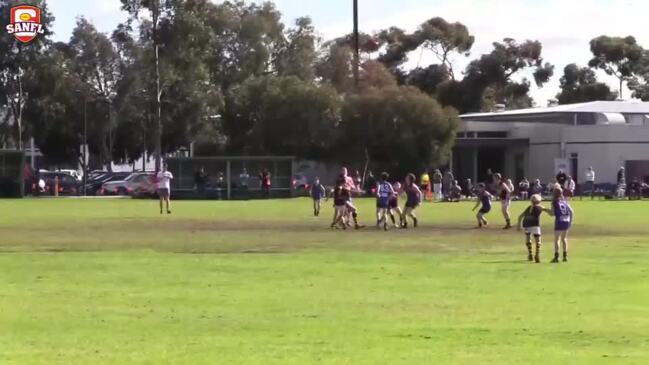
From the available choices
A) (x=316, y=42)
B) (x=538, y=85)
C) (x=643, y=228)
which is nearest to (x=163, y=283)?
(x=643, y=228)

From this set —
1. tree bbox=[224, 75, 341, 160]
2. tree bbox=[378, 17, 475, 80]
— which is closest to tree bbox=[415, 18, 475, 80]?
tree bbox=[378, 17, 475, 80]

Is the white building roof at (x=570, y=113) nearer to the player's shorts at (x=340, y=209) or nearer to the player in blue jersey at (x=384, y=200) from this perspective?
the player in blue jersey at (x=384, y=200)

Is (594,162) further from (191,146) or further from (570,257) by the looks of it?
(570,257)

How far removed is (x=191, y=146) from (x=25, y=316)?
71829 millimetres

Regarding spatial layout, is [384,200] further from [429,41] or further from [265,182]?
[429,41]

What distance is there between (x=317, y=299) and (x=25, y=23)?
217 feet

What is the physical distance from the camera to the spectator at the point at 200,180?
2472 inches

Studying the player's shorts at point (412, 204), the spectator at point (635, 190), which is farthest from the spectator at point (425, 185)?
the player's shorts at point (412, 204)

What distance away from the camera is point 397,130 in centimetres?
7056

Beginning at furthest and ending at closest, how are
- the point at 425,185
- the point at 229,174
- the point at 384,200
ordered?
the point at 229,174 → the point at 425,185 → the point at 384,200

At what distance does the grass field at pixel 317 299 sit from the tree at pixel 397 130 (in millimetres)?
38683

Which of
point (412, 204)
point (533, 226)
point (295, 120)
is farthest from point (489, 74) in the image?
point (533, 226)

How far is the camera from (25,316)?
14430 mm

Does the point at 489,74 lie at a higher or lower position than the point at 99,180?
higher
